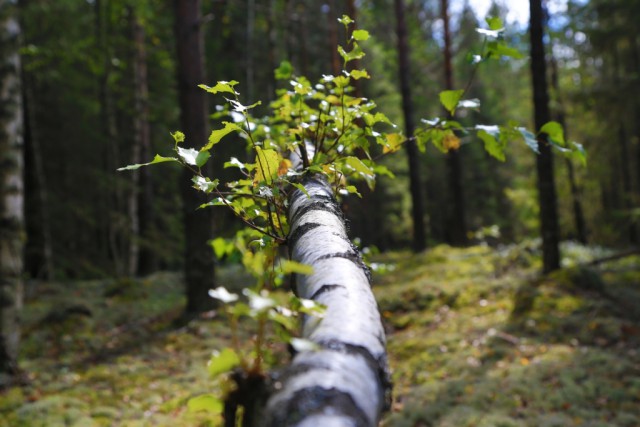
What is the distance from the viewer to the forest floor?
412cm

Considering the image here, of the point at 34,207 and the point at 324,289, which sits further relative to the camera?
the point at 34,207

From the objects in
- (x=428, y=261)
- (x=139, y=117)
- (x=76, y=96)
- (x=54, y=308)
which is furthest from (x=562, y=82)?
(x=54, y=308)

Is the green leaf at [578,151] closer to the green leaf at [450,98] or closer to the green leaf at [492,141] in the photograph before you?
the green leaf at [492,141]

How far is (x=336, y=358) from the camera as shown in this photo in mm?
603

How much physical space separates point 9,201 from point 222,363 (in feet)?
17.7

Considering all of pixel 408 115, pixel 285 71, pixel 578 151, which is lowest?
pixel 578 151

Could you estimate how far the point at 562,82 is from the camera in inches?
749

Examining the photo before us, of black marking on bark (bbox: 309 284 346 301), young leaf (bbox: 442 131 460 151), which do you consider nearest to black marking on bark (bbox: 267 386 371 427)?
black marking on bark (bbox: 309 284 346 301)

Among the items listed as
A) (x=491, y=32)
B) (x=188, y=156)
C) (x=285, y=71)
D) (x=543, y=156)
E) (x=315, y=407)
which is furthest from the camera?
(x=543, y=156)

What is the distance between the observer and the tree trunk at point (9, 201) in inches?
191

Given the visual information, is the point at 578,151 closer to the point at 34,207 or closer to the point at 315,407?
the point at 315,407

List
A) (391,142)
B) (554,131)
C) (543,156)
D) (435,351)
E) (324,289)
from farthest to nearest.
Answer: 1. (543,156)
2. (435,351)
3. (391,142)
4. (554,131)
5. (324,289)

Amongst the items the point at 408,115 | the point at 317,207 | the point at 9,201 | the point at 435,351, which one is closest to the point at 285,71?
the point at 317,207

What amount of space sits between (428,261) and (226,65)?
1215cm
